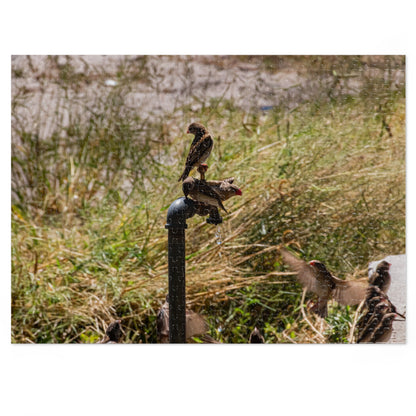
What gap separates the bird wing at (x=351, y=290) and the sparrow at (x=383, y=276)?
0.21 feet

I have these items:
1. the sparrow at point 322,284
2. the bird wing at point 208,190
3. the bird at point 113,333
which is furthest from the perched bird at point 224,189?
the bird at point 113,333

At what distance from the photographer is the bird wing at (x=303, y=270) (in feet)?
8.54

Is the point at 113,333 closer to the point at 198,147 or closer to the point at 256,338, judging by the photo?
the point at 256,338

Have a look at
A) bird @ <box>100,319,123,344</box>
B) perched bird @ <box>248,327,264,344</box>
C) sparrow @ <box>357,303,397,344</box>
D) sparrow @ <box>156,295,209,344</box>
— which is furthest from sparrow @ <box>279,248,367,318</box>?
bird @ <box>100,319,123,344</box>

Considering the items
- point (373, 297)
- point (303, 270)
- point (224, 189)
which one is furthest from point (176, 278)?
point (373, 297)

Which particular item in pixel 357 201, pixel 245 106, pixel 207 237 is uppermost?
pixel 245 106

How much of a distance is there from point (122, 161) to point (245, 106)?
69 cm

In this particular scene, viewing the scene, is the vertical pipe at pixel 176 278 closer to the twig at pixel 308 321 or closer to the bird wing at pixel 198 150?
the bird wing at pixel 198 150
